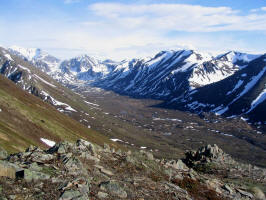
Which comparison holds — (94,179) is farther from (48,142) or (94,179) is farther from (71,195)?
(48,142)

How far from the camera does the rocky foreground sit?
18812mm

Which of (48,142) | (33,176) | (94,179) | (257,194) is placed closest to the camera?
(33,176)

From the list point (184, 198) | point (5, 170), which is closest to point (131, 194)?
point (184, 198)

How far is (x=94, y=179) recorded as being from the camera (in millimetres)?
22469

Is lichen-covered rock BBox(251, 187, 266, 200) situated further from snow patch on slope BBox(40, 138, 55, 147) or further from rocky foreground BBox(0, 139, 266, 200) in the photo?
snow patch on slope BBox(40, 138, 55, 147)

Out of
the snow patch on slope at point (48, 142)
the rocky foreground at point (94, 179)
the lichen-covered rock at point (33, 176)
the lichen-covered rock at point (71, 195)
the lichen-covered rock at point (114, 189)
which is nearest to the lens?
the lichen-covered rock at point (71, 195)

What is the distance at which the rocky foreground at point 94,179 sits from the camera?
61.7 feet

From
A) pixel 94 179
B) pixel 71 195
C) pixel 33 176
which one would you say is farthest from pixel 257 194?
pixel 33 176

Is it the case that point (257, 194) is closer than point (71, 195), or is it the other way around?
point (71, 195)

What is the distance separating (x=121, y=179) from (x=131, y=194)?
3107 mm

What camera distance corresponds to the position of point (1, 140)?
6162 centimetres

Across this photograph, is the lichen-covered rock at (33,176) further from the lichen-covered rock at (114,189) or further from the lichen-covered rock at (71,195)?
the lichen-covered rock at (114,189)

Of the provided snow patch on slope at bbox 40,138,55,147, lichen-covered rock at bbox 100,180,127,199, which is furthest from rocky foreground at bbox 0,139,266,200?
snow patch on slope at bbox 40,138,55,147

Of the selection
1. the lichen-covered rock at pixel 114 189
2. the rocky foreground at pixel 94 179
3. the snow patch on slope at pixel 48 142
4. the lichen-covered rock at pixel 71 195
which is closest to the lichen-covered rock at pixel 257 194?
the rocky foreground at pixel 94 179
